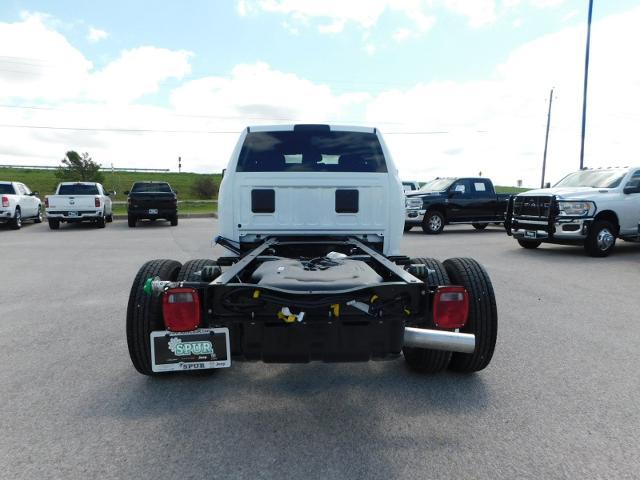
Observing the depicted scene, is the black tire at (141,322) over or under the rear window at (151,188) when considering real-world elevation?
under

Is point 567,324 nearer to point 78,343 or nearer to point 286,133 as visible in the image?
point 286,133

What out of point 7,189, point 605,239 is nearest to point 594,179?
point 605,239

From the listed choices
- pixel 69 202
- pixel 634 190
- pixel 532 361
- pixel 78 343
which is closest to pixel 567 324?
pixel 532 361

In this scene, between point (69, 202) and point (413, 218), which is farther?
point (69, 202)

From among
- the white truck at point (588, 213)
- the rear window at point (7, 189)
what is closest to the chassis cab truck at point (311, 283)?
the white truck at point (588, 213)

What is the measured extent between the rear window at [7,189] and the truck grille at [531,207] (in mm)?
17238

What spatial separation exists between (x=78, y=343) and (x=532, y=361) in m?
4.01

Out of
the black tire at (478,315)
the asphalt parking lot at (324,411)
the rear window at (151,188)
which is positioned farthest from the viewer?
the rear window at (151,188)

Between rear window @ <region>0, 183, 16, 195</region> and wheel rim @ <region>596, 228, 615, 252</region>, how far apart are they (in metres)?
18.9

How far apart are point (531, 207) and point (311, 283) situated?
9439 mm

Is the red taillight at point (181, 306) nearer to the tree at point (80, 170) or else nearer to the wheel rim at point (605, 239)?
the wheel rim at point (605, 239)

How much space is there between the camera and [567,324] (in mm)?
5047

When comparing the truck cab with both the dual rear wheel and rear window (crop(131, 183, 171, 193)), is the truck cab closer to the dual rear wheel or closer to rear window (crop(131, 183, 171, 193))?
the dual rear wheel

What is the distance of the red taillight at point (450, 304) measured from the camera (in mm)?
2846
